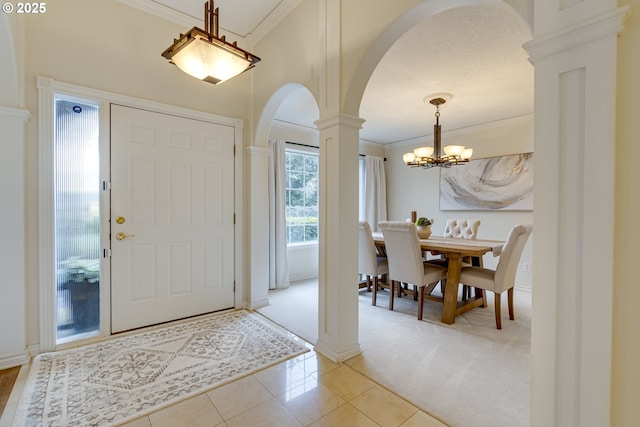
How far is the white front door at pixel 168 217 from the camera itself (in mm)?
2578

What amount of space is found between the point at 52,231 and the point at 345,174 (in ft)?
7.59

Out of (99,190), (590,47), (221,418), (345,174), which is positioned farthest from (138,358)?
(590,47)

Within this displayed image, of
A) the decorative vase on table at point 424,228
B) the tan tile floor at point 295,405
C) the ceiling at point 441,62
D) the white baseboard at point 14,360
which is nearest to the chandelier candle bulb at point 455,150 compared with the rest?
the ceiling at point 441,62

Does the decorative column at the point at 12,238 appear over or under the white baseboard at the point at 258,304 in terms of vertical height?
over

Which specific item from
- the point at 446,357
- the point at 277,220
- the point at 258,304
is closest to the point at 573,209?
the point at 446,357

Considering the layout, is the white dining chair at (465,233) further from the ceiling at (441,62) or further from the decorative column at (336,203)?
the decorative column at (336,203)

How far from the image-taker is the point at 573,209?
1086mm

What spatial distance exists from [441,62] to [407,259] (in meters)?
1.98

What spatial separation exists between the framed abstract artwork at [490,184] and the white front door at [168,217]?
150 inches

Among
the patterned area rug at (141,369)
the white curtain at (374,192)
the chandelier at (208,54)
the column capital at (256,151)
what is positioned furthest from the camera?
the white curtain at (374,192)

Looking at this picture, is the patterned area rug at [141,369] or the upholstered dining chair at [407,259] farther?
the upholstered dining chair at [407,259]

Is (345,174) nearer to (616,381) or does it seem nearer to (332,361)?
(332,361)

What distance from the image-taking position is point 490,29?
2.27m

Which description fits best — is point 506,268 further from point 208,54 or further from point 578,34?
point 208,54
